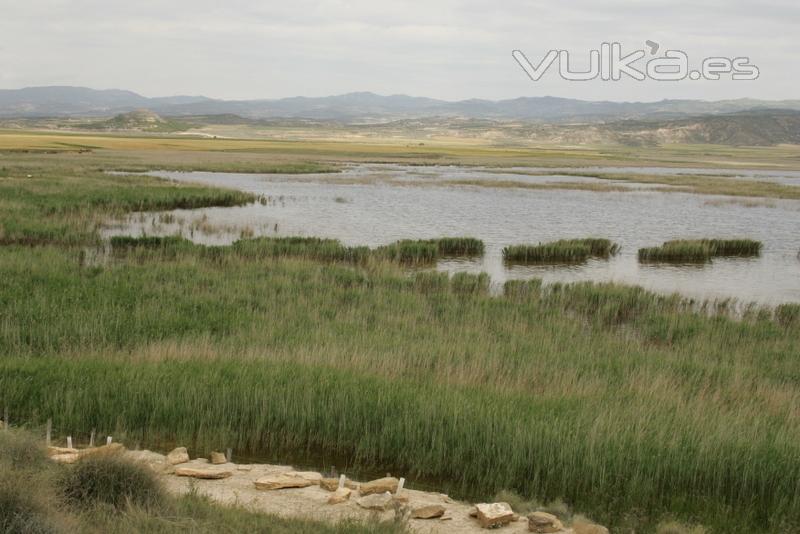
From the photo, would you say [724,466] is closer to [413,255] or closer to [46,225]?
[413,255]

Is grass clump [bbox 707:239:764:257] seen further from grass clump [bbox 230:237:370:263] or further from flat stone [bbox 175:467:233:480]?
flat stone [bbox 175:467:233:480]

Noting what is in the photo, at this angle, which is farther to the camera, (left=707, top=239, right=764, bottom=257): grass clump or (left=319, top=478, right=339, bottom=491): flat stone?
(left=707, top=239, right=764, bottom=257): grass clump

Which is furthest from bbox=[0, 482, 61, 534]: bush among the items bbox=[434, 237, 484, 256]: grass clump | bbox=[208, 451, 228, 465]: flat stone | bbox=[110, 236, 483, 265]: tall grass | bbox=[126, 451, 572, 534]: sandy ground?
bbox=[434, 237, 484, 256]: grass clump

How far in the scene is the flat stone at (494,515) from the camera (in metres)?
7.20

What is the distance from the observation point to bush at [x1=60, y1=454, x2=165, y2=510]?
21.5ft

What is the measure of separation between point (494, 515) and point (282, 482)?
2162 millimetres

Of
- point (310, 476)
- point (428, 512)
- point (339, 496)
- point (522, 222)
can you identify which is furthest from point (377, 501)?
point (522, 222)

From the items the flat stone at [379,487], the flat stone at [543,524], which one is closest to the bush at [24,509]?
the flat stone at [379,487]

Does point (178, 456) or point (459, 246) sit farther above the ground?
point (178, 456)

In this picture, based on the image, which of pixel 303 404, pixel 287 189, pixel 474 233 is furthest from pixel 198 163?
pixel 303 404

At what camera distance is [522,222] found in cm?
3975

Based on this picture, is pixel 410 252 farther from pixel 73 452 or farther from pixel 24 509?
pixel 24 509

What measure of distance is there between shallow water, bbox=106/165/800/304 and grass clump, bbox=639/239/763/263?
578 millimetres

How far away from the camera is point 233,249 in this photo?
24219mm
